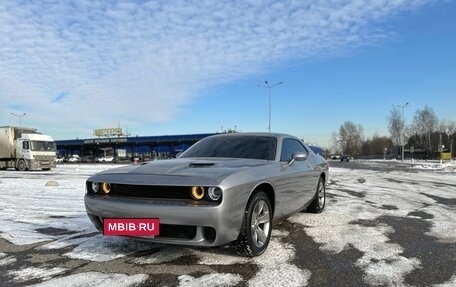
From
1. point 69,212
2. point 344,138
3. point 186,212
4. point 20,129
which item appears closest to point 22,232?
point 69,212

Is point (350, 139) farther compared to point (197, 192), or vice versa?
point (350, 139)

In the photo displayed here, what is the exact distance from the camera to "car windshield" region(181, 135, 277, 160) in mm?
5934

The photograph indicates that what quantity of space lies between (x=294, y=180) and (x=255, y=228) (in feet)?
4.82

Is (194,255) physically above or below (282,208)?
below

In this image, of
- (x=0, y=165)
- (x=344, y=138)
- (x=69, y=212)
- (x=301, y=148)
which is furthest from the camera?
(x=344, y=138)

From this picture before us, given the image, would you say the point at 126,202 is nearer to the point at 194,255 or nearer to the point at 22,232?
the point at 194,255

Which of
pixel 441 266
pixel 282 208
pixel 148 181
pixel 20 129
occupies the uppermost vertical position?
pixel 20 129

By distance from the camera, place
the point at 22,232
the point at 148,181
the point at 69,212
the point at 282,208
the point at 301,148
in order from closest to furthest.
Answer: the point at 148,181 → the point at 282,208 → the point at 22,232 → the point at 301,148 → the point at 69,212

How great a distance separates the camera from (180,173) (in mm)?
4562

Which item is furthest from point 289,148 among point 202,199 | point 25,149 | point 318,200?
point 25,149

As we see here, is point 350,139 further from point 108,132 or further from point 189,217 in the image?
point 189,217

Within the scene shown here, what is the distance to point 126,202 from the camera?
4.49 metres

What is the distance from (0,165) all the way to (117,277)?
32.6 meters

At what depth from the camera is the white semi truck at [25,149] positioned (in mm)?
30719
